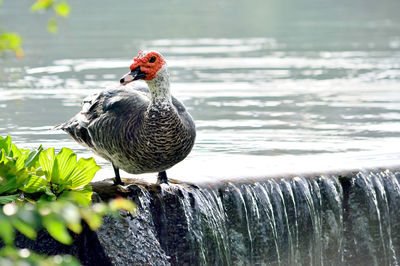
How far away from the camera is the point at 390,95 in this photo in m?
11.7

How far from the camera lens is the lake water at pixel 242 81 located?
7668mm

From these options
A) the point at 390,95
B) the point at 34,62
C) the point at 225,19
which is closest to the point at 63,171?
the point at 390,95

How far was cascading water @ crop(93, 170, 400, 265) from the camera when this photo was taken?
211 inches

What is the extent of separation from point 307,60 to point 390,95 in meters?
4.29

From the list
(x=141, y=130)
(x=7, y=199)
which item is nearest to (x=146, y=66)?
(x=141, y=130)

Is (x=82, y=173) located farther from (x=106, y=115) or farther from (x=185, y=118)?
(x=185, y=118)

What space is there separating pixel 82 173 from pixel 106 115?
59cm

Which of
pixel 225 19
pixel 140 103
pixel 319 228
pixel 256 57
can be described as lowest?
pixel 319 228

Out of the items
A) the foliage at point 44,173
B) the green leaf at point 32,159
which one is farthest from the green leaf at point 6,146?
the green leaf at point 32,159

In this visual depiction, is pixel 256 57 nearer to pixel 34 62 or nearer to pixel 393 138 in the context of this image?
pixel 34 62

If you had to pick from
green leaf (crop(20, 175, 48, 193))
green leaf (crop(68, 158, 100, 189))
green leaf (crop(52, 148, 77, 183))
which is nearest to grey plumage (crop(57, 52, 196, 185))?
green leaf (crop(68, 158, 100, 189))

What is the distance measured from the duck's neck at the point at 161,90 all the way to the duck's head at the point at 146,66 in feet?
0.15

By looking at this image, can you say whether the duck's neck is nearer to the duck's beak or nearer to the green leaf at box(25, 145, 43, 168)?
the duck's beak

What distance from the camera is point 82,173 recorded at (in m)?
4.54
